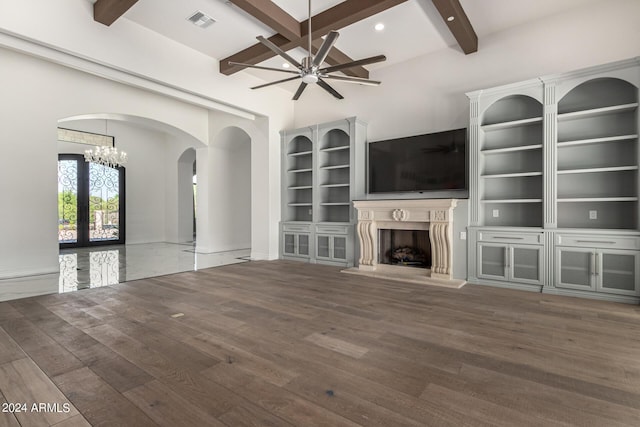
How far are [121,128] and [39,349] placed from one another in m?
8.72

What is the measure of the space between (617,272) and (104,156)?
1034 cm

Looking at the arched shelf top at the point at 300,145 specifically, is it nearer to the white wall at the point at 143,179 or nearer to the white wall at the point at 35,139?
the white wall at the point at 35,139

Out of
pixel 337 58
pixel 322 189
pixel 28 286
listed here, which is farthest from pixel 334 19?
pixel 28 286

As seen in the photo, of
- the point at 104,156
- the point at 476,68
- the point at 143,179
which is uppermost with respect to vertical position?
the point at 476,68

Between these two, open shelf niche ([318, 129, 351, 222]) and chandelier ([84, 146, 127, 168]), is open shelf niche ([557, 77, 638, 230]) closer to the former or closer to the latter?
open shelf niche ([318, 129, 351, 222])

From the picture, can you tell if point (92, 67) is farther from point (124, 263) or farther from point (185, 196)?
point (185, 196)

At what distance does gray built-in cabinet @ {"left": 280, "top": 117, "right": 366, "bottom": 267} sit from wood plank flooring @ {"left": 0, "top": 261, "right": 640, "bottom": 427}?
7.73 feet

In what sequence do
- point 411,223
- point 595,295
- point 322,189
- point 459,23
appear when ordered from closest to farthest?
point 595,295, point 459,23, point 411,223, point 322,189

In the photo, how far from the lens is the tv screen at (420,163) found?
16.5 feet

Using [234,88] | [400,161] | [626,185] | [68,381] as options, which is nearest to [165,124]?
[234,88]

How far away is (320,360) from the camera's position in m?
2.27

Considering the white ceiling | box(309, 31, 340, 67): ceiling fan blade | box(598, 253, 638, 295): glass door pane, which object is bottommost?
box(598, 253, 638, 295): glass door pane

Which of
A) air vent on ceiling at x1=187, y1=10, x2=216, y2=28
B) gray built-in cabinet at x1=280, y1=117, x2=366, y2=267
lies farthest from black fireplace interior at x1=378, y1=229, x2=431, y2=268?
air vent on ceiling at x1=187, y1=10, x2=216, y2=28

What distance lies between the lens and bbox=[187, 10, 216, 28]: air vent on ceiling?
14.5ft
